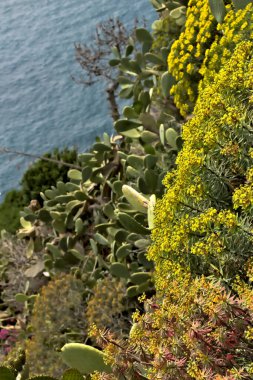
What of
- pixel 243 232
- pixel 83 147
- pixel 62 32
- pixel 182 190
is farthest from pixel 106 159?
pixel 62 32

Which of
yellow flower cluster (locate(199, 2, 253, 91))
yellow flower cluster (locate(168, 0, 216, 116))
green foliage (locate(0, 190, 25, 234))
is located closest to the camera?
yellow flower cluster (locate(199, 2, 253, 91))

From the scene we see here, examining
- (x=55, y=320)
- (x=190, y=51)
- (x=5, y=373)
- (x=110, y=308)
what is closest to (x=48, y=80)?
(x=190, y=51)

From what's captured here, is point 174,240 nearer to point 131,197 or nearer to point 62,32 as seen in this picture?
point 131,197

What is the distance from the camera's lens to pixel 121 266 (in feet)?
18.5

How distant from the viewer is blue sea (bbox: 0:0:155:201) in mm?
16828

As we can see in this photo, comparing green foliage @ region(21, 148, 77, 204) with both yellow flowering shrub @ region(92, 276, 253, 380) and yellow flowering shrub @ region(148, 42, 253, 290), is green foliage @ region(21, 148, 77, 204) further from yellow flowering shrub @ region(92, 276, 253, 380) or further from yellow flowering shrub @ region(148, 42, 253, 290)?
yellow flowering shrub @ region(92, 276, 253, 380)

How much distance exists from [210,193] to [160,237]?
0.39 metres

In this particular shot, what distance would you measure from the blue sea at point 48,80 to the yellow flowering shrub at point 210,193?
38.3 feet

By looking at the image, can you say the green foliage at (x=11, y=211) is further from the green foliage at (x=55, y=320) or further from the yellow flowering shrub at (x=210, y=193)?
the yellow flowering shrub at (x=210, y=193)

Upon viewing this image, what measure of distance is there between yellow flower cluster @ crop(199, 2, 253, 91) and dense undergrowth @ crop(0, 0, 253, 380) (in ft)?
0.05

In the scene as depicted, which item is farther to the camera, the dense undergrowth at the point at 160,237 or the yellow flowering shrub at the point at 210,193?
the yellow flowering shrub at the point at 210,193

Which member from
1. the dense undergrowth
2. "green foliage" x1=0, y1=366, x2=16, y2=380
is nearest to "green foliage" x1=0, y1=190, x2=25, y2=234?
the dense undergrowth

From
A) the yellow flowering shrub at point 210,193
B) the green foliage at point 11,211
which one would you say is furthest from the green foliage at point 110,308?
the green foliage at point 11,211

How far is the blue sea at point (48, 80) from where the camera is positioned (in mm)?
16828
